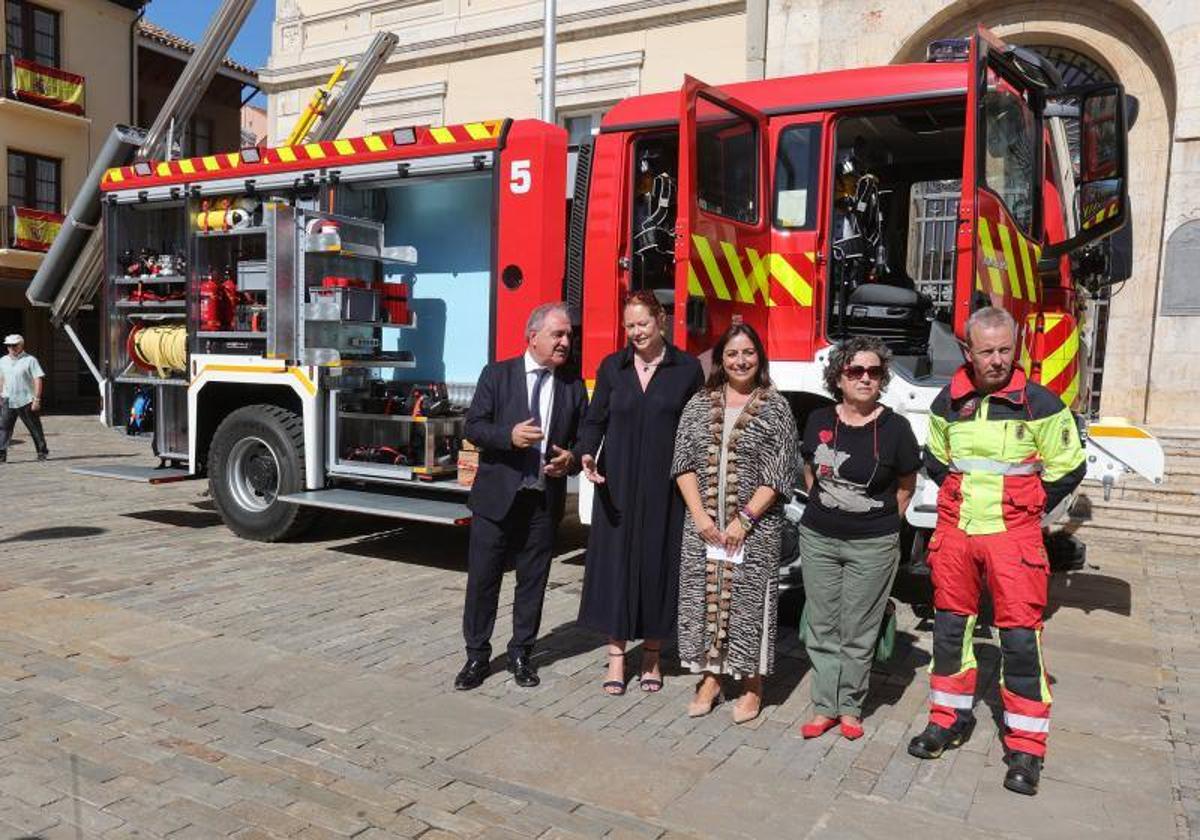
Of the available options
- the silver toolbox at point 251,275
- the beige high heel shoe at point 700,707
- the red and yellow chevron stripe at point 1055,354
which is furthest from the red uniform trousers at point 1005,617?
the silver toolbox at point 251,275

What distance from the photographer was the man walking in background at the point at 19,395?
12992mm

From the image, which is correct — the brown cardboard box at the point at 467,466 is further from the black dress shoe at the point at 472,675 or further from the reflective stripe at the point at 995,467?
the reflective stripe at the point at 995,467

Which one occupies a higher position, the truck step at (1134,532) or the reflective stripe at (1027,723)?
the reflective stripe at (1027,723)

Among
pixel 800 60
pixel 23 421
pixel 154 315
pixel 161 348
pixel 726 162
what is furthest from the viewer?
pixel 23 421

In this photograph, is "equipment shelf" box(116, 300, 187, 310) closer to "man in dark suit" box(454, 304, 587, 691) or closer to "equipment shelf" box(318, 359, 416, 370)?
"equipment shelf" box(318, 359, 416, 370)

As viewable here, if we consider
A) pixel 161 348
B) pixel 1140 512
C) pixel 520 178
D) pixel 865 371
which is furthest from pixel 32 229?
pixel 865 371

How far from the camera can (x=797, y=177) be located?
6055 mm

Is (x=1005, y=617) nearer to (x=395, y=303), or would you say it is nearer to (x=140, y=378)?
(x=395, y=303)

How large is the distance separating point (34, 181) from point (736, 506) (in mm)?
25469

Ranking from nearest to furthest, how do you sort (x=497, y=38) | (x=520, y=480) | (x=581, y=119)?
(x=520, y=480) → (x=581, y=119) → (x=497, y=38)

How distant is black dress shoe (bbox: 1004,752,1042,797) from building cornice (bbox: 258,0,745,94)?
12.4m

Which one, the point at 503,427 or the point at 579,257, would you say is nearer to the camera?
the point at 503,427

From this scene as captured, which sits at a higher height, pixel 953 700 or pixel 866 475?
pixel 866 475

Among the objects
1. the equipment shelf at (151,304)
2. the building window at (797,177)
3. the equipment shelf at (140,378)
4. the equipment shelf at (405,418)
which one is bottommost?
the equipment shelf at (405,418)
